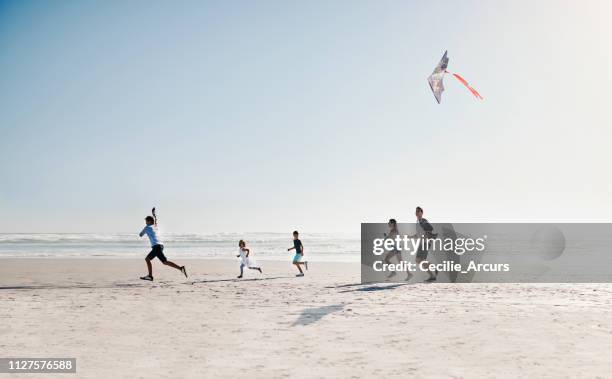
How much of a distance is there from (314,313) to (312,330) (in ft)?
4.85

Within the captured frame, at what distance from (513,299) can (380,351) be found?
592 cm

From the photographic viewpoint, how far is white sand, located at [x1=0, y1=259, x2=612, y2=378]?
5.70 m

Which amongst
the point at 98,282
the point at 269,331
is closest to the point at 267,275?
the point at 98,282

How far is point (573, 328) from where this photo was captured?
25.4 feet

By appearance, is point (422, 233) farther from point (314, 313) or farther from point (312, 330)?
point (312, 330)

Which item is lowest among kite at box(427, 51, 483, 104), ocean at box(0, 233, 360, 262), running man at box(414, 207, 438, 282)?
ocean at box(0, 233, 360, 262)

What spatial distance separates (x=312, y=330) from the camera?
7.62 metres

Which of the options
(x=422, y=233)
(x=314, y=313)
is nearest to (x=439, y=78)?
(x=422, y=233)

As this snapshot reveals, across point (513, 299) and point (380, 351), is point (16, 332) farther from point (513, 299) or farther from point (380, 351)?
point (513, 299)

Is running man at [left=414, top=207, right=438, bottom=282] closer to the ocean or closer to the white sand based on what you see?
the white sand

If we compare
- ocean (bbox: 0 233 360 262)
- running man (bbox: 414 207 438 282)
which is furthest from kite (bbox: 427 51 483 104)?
ocean (bbox: 0 233 360 262)

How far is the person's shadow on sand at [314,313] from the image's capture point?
8.32 meters

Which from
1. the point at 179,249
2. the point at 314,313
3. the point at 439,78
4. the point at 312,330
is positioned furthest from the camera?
the point at 179,249

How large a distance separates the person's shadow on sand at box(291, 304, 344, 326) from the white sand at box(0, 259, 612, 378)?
2 cm
